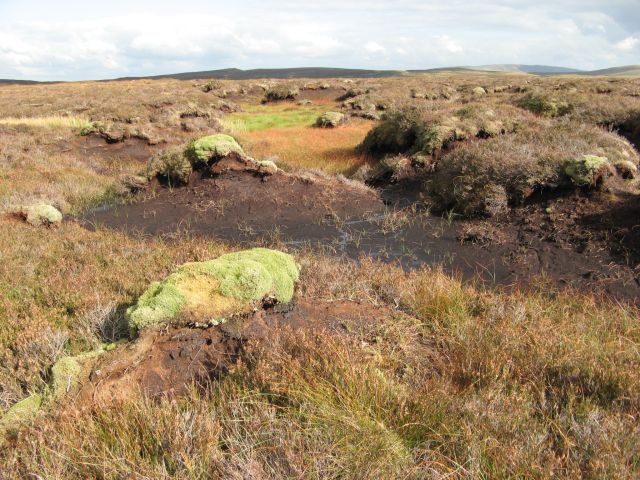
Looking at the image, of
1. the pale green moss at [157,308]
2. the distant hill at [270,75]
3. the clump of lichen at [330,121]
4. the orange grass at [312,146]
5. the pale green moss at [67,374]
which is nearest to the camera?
the pale green moss at [67,374]

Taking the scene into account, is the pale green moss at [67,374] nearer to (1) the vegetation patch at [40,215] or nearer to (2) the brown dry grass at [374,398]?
(2) the brown dry grass at [374,398]

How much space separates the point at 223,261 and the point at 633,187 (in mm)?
A: 10222

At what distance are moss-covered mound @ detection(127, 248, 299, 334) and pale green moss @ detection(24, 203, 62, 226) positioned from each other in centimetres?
664

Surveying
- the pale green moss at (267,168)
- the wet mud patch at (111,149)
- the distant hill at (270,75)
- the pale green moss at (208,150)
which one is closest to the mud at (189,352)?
the pale green moss at (267,168)

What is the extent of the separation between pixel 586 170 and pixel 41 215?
40.1 ft

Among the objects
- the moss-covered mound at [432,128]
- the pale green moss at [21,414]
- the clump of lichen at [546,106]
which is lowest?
the pale green moss at [21,414]

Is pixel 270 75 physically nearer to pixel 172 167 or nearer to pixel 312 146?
pixel 312 146

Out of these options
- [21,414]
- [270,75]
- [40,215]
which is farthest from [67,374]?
[270,75]

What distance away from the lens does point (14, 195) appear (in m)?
11.8

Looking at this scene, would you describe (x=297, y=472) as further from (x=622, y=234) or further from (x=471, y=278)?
(x=622, y=234)

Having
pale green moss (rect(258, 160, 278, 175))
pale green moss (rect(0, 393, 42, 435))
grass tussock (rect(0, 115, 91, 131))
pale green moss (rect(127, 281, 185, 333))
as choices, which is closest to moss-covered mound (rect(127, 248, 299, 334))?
pale green moss (rect(127, 281, 185, 333))

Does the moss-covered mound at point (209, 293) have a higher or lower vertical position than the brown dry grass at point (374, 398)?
higher

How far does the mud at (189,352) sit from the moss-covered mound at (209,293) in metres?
0.13

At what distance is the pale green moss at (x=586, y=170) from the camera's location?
990 centimetres
